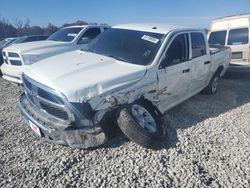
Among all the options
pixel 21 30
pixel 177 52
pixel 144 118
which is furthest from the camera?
pixel 21 30

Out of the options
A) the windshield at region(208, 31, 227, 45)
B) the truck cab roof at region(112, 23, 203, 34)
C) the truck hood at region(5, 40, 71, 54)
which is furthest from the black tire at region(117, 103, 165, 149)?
the windshield at region(208, 31, 227, 45)

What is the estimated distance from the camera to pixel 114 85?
11.7ft

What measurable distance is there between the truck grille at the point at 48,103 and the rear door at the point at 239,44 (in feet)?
24.4

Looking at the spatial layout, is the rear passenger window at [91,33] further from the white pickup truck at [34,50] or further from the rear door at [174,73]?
the rear door at [174,73]

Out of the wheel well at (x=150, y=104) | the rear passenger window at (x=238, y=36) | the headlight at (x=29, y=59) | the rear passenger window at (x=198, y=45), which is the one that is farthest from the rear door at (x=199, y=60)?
the headlight at (x=29, y=59)

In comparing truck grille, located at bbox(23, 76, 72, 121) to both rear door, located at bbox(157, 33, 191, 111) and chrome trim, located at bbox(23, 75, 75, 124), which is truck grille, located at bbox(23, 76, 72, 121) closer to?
chrome trim, located at bbox(23, 75, 75, 124)

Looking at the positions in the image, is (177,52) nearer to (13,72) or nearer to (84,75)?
(84,75)

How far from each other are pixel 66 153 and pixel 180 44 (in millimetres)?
2939

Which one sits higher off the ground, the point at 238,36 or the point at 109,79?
the point at 109,79

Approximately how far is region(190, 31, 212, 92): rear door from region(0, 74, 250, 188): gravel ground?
109cm

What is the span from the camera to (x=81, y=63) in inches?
160

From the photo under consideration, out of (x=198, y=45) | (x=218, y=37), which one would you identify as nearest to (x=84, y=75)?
(x=198, y=45)

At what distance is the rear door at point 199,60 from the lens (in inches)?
212

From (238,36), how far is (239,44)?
0.31 metres
